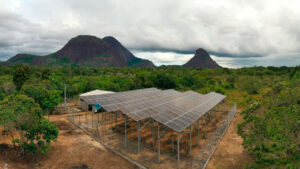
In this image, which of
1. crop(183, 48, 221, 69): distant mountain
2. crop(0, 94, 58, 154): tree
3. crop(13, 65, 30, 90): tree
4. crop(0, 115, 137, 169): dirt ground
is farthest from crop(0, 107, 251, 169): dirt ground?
crop(183, 48, 221, 69): distant mountain

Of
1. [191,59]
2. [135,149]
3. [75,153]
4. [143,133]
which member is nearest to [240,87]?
[143,133]

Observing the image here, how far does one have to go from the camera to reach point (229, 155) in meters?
12.9

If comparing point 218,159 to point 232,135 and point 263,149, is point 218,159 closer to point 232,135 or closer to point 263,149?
point 263,149

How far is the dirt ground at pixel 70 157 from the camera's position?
36.3ft

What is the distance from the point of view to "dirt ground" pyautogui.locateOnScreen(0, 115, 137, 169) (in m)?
11.1

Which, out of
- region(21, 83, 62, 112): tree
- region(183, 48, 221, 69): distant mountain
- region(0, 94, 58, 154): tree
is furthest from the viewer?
region(183, 48, 221, 69): distant mountain

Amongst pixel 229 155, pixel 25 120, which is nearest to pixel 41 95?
pixel 25 120

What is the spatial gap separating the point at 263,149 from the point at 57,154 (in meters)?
13.7

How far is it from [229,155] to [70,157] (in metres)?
12.2

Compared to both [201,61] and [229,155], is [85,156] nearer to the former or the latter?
[229,155]

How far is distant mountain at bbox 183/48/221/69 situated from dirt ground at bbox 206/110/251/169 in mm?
158199

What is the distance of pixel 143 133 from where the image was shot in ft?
57.2

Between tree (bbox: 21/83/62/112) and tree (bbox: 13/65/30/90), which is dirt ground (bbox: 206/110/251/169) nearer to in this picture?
tree (bbox: 21/83/62/112)

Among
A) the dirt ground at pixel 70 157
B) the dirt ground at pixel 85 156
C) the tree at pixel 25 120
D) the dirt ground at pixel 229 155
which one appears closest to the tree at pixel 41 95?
the dirt ground at pixel 85 156
